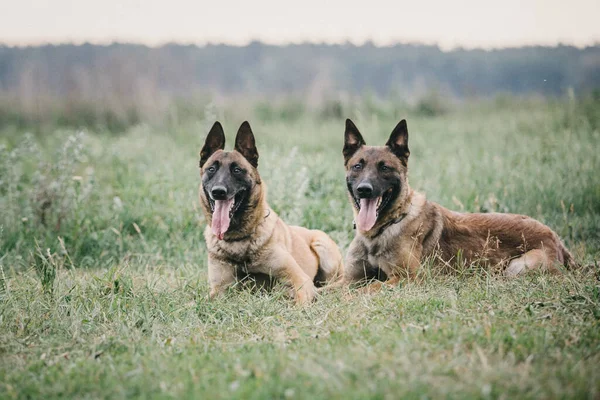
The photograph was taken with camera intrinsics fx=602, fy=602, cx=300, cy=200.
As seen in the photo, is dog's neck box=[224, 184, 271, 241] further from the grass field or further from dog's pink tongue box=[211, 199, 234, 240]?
the grass field

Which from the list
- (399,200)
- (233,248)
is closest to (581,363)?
(399,200)

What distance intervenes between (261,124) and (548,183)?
26.2ft

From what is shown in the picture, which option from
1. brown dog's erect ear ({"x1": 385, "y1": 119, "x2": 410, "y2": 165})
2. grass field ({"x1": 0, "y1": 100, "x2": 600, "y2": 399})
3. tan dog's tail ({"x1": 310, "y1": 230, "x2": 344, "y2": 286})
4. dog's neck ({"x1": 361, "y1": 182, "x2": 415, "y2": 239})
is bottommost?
tan dog's tail ({"x1": 310, "y1": 230, "x2": 344, "y2": 286})

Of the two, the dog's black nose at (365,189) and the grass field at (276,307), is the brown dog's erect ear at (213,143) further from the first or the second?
the dog's black nose at (365,189)

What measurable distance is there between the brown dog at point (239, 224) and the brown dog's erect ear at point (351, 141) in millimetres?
889

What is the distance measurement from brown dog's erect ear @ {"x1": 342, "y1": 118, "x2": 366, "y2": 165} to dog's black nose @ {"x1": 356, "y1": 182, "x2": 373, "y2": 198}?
0.58m

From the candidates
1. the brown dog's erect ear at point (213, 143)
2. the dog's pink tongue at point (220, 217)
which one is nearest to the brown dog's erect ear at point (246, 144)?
the brown dog's erect ear at point (213, 143)

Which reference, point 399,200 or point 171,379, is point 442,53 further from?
point 171,379

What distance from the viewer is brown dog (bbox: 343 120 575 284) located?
17.7 ft

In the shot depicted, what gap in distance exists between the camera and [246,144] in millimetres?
5586

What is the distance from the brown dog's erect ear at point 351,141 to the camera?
5719 mm

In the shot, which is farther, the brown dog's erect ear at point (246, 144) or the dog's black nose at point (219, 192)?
the brown dog's erect ear at point (246, 144)

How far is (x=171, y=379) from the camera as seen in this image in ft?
10.5

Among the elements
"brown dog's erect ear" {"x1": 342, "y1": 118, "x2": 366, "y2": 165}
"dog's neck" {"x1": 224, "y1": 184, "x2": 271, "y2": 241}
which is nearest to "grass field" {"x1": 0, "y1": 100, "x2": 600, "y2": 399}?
"dog's neck" {"x1": 224, "y1": 184, "x2": 271, "y2": 241}
